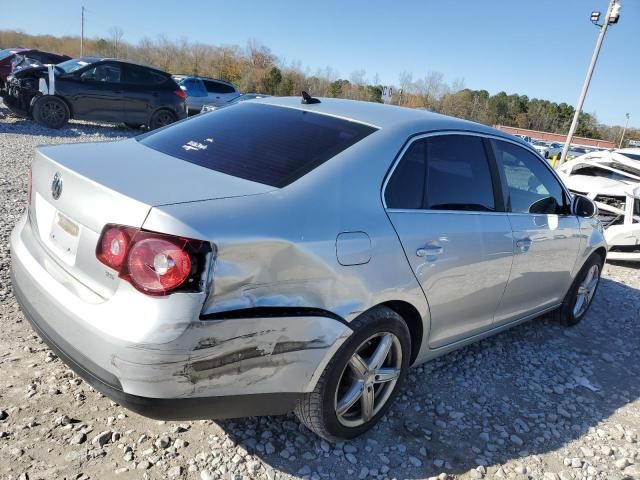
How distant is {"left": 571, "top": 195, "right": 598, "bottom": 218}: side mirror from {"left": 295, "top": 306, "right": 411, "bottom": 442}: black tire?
223 centimetres

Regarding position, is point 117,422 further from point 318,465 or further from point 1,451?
point 318,465

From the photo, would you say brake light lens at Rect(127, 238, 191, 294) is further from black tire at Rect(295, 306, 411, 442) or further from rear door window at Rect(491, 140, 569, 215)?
rear door window at Rect(491, 140, 569, 215)

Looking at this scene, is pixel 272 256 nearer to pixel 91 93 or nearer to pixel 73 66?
pixel 91 93

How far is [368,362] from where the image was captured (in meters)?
2.48

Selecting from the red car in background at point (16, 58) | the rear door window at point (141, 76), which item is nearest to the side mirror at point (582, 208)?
the rear door window at point (141, 76)

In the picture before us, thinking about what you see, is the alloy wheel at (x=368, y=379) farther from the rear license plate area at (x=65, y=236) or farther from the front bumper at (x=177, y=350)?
the rear license plate area at (x=65, y=236)

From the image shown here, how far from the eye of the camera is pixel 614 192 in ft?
23.0

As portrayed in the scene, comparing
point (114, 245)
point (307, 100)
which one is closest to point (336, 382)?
point (114, 245)

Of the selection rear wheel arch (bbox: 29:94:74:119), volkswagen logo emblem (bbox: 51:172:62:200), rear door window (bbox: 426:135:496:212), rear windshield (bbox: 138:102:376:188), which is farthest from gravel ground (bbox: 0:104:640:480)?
rear wheel arch (bbox: 29:94:74:119)

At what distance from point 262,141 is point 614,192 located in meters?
6.27

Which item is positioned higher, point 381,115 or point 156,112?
point 381,115

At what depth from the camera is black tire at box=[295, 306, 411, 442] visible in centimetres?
224

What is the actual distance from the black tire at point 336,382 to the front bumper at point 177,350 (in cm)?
8

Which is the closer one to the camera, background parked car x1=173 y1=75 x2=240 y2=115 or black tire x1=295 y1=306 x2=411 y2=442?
black tire x1=295 y1=306 x2=411 y2=442
